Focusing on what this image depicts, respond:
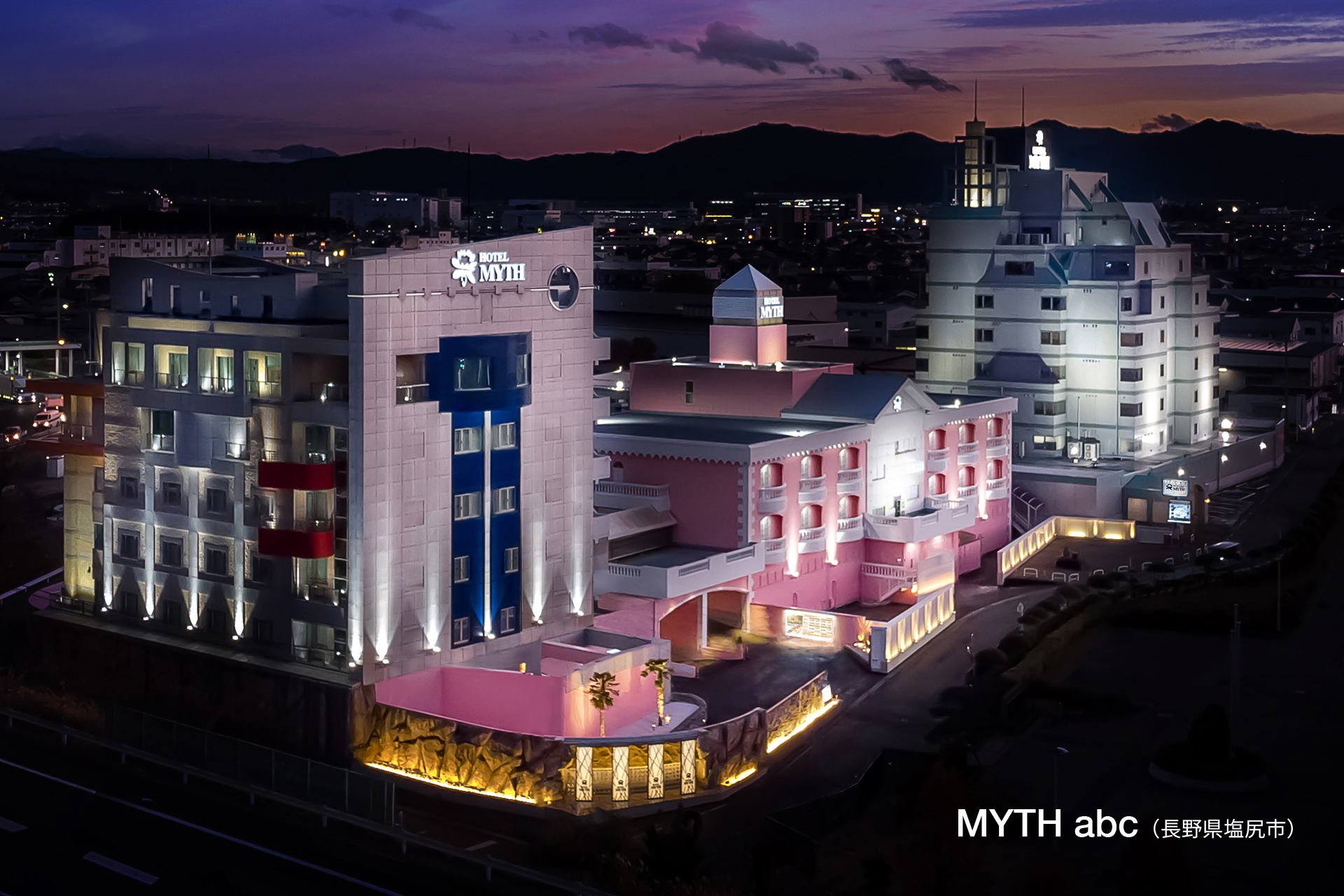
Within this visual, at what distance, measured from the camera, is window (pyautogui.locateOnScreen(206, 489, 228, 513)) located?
46906 mm

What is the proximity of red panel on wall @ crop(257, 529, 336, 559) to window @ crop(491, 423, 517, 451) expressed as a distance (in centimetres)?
543

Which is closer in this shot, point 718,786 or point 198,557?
point 718,786

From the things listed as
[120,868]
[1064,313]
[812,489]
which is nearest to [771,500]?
[812,489]

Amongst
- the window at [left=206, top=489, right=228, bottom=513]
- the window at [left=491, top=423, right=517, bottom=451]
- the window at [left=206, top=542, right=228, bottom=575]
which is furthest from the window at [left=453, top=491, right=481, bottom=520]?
the window at [left=206, top=542, right=228, bottom=575]

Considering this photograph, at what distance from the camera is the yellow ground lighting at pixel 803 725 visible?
46094mm

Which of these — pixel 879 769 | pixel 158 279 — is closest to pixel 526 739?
pixel 879 769

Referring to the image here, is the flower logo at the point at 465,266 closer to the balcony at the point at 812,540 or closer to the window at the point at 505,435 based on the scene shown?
the window at the point at 505,435

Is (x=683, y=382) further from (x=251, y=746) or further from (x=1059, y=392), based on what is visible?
(x=251, y=746)

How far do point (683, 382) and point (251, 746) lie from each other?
99.1 feet

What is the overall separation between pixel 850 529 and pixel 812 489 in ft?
10.2

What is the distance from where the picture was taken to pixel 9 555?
65875 millimetres

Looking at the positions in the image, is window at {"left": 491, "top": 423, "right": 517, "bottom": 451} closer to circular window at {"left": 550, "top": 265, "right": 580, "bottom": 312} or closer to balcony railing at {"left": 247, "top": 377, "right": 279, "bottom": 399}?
circular window at {"left": 550, "top": 265, "right": 580, "bottom": 312}

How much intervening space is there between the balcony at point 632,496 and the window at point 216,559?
581 inches

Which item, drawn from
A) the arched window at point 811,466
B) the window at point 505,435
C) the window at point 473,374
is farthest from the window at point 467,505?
the arched window at point 811,466
